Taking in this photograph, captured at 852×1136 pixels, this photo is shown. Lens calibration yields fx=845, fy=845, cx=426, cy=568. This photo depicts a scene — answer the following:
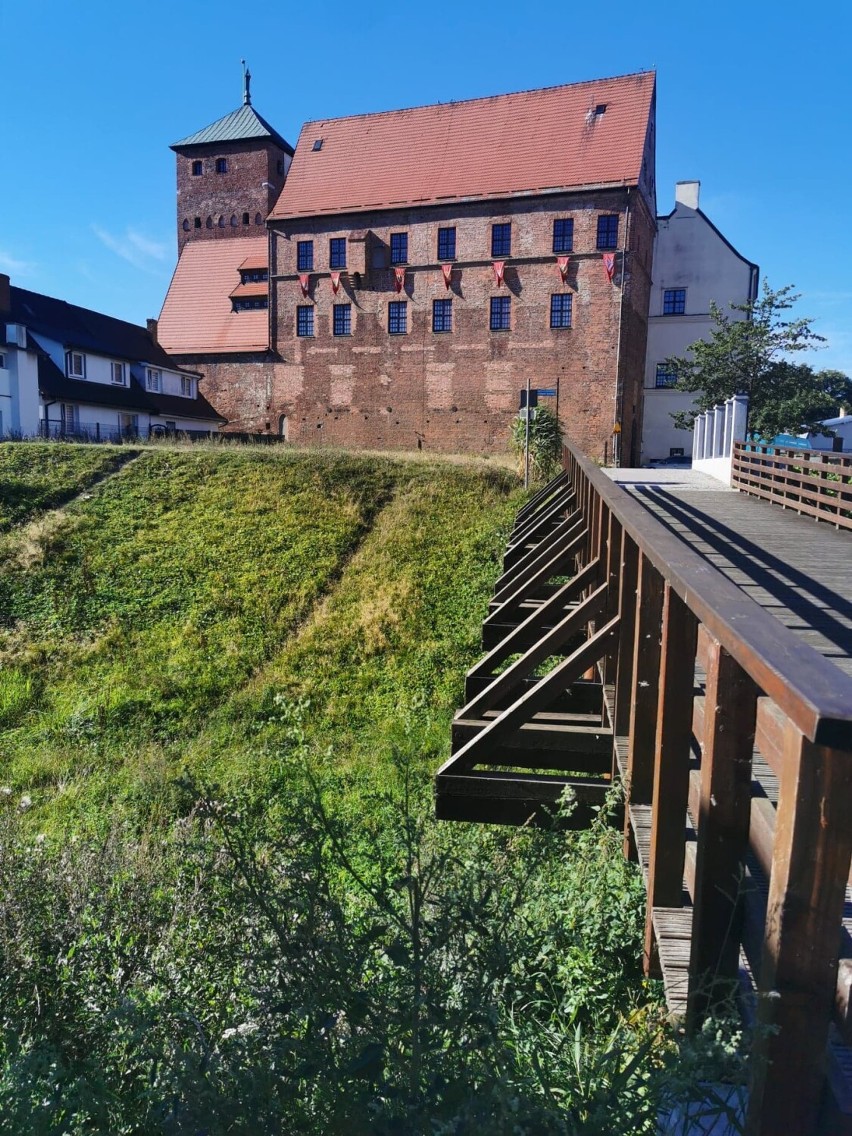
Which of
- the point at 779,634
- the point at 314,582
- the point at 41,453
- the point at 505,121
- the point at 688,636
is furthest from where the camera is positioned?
the point at 505,121

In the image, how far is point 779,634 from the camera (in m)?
1.88

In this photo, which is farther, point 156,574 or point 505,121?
point 505,121

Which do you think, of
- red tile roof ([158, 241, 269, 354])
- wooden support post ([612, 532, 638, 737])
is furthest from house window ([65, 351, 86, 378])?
wooden support post ([612, 532, 638, 737])

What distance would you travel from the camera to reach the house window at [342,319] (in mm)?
37469

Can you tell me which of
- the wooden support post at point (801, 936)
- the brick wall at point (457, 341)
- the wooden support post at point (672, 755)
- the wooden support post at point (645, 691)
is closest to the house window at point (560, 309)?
the brick wall at point (457, 341)

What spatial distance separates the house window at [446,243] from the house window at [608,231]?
6184 millimetres

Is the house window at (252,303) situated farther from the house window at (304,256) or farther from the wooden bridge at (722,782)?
the wooden bridge at (722,782)

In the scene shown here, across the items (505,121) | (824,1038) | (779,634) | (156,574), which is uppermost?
(505,121)

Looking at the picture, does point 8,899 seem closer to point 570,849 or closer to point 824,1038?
point 570,849

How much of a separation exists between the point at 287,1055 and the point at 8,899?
3.70 metres

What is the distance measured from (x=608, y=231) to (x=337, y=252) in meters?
12.0

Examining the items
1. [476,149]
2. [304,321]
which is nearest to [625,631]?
[304,321]

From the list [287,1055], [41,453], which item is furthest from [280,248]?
[287,1055]

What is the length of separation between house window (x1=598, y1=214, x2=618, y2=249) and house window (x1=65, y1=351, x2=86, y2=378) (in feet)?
72.9
